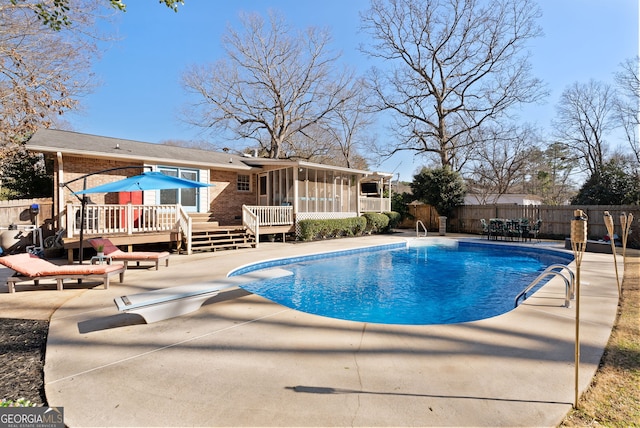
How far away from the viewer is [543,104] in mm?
23328

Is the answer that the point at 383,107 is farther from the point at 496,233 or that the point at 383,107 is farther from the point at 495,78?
the point at 496,233

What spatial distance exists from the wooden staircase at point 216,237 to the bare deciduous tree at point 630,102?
2713 cm

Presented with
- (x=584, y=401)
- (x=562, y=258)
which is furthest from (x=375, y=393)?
(x=562, y=258)

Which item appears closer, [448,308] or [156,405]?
[156,405]

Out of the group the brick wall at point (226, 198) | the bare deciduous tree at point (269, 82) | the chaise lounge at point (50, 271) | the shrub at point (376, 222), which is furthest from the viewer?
the bare deciduous tree at point (269, 82)

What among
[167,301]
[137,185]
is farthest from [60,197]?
[167,301]

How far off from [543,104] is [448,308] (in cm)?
Result: 2443

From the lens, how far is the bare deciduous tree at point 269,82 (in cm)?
2414

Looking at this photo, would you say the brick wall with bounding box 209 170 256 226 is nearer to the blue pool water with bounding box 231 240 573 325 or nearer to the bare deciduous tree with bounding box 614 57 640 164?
the blue pool water with bounding box 231 240 573 325

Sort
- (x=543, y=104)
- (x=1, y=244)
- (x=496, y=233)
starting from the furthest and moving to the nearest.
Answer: (x=543, y=104) < (x=496, y=233) < (x=1, y=244)

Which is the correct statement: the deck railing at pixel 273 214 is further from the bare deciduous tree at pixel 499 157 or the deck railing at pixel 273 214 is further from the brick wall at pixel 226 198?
the bare deciduous tree at pixel 499 157

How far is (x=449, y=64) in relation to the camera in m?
24.2

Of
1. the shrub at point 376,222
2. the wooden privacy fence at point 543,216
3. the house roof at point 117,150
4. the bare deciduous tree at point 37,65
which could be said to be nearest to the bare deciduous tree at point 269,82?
the shrub at point 376,222

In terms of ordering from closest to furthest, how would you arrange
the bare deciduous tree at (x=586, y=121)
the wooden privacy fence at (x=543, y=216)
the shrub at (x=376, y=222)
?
the wooden privacy fence at (x=543, y=216) < the shrub at (x=376, y=222) < the bare deciduous tree at (x=586, y=121)
